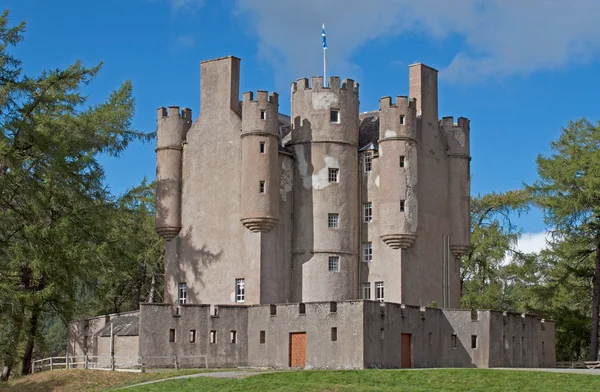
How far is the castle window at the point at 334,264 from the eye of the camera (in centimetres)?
5034

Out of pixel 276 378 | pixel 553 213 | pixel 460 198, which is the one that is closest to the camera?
pixel 276 378

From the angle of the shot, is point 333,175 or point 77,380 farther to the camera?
point 333,175

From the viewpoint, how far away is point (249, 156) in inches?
1940

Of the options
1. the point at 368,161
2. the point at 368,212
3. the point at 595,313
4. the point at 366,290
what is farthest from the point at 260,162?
the point at 595,313

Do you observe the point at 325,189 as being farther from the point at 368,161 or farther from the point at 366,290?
the point at 366,290

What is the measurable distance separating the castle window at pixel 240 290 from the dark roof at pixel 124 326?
512cm

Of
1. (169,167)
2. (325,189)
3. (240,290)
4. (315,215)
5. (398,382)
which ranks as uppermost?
(169,167)

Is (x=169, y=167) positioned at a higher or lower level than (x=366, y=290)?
higher

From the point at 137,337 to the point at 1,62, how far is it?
13.8 m

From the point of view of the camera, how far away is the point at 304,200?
2008 inches

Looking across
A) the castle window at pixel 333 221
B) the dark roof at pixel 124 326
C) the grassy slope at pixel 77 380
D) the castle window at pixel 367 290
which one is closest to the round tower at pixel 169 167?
the dark roof at pixel 124 326

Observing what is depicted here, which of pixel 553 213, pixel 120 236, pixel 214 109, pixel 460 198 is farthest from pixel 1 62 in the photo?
pixel 553 213

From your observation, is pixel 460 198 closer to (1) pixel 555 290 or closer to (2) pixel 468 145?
(2) pixel 468 145

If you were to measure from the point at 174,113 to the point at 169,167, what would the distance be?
118 inches
